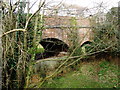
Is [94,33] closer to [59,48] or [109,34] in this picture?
[109,34]

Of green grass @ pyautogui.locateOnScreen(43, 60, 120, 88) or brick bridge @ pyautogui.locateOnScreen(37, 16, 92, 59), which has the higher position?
brick bridge @ pyautogui.locateOnScreen(37, 16, 92, 59)

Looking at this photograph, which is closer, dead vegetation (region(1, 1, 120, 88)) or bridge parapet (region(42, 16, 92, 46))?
dead vegetation (region(1, 1, 120, 88))

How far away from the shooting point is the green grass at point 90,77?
5702mm

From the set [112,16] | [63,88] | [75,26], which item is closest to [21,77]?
[63,88]

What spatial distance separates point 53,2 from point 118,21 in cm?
434

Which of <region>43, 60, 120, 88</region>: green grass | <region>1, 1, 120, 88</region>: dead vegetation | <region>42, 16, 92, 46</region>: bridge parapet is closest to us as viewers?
<region>1, 1, 120, 88</region>: dead vegetation

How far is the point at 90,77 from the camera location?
6.65m

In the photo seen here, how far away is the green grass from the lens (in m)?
5.70

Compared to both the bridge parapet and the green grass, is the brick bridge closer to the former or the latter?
the bridge parapet

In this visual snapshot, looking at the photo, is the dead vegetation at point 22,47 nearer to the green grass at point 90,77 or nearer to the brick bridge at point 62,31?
the brick bridge at point 62,31

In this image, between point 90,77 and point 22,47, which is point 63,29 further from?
point 22,47

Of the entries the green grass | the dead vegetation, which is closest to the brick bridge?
the dead vegetation

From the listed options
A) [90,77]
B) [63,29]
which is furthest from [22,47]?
[90,77]

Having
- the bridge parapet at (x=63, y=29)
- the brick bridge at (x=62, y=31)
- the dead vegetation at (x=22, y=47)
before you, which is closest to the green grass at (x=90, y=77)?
the dead vegetation at (x=22, y=47)
